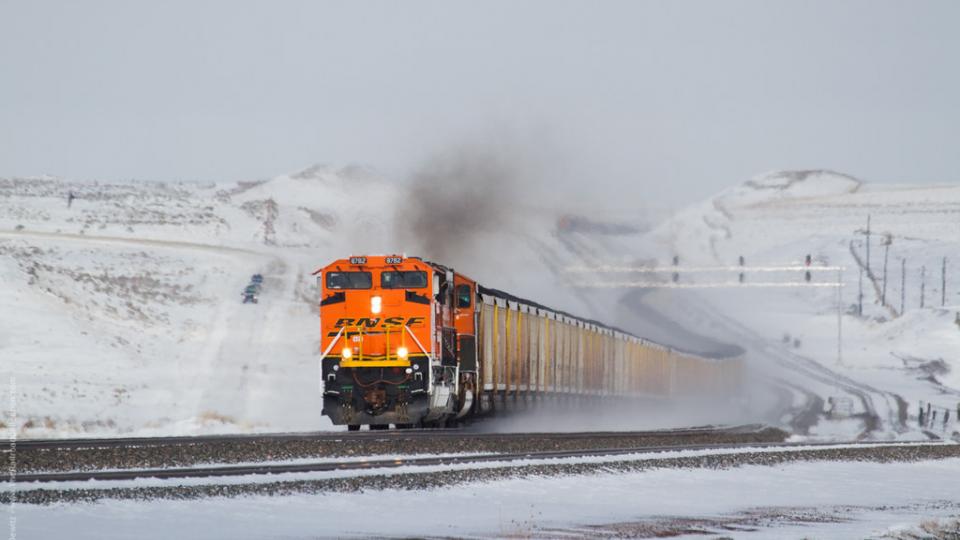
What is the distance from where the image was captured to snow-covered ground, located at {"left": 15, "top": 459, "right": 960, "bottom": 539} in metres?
14.8

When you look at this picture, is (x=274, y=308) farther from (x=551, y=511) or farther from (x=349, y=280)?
(x=551, y=511)

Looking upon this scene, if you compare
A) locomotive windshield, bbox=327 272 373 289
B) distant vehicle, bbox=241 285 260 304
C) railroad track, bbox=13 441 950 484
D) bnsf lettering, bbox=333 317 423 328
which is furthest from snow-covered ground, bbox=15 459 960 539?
distant vehicle, bbox=241 285 260 304

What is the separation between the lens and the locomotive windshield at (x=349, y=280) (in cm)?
3425

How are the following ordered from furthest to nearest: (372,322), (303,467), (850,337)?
(850,337) < (372,322) < (303,467)

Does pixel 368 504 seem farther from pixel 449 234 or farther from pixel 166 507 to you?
pixel 449 234

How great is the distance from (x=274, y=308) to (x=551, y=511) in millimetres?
71363

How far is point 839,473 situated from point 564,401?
21.7 metres

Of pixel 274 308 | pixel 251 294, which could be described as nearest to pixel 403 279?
pixel 274 308

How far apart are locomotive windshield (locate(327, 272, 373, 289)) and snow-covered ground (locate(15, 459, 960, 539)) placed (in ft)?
40.9

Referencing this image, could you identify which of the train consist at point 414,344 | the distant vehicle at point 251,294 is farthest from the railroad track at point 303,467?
the distant vehicle at point 251,294

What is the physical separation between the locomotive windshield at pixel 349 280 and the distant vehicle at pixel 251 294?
2202 inches

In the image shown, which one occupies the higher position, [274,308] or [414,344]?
[274,308]

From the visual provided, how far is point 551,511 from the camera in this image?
57.3ft

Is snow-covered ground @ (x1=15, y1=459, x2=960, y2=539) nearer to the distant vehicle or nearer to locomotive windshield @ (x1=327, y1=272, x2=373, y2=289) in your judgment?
locomotive windshield @ (x1=327, y1=272, x2=373, y2=289)
